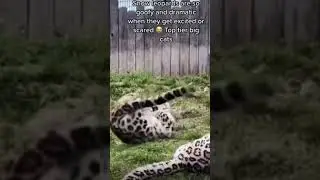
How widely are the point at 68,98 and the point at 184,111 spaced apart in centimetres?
70

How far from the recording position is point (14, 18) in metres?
4.44

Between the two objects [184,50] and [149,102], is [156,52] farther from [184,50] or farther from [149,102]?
→ [149,102]

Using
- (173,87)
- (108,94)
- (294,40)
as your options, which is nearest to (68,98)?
(108,94)

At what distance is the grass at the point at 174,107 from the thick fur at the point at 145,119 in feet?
0.13

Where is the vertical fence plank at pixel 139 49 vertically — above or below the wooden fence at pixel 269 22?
below

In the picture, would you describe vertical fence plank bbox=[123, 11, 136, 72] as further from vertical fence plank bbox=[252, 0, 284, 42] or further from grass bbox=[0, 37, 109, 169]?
vertical fence plank bbox=[252, 0, 284, 42]

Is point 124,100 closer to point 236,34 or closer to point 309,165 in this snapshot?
point 236,34

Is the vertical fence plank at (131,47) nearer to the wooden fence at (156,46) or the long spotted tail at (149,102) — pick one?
the wooden fence at (156,46)

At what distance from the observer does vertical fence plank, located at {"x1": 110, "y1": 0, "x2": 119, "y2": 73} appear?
4.31 m

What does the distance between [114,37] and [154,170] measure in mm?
807

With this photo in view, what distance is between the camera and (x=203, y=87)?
4336 mm

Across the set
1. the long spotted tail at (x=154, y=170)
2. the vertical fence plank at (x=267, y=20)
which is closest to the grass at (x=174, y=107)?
the long spotted tail at (x=154, y=170)

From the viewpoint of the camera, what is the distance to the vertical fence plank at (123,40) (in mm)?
4301

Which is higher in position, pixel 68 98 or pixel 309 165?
pixel 68 98
